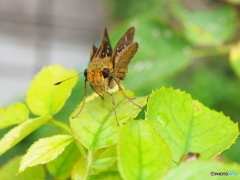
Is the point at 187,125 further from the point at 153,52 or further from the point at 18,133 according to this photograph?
the point at 153,52

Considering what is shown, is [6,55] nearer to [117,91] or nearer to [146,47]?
[146,47]

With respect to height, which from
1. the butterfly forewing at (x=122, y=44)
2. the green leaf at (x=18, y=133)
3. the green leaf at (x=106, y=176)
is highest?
the butterfly forewing at (x=122, y=44)

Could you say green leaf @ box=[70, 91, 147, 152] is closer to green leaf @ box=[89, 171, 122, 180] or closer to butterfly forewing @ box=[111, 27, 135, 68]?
green leaf @ box=[89, 171, 122, 180]

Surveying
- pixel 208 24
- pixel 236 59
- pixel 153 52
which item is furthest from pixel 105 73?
pixel 208 24

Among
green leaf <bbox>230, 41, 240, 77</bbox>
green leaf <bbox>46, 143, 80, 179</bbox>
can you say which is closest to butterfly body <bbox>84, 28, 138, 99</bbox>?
green leaf <bbox>46, 143, 80, 179</bbox>

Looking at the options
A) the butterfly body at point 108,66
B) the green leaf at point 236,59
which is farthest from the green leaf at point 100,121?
the green leaf at point 236,59

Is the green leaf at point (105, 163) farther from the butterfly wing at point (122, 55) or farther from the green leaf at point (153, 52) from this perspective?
the green leaf at point (153, 52)
